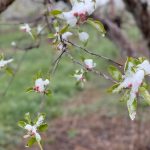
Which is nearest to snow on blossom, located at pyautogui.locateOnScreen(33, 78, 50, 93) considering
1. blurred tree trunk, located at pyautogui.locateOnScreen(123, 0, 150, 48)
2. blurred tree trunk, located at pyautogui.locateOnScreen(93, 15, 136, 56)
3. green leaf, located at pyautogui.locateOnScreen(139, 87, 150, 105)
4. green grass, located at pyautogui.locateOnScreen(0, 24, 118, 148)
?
green leaf, located at pyautogui.locateOnScreen(139, 87, 150, 105)

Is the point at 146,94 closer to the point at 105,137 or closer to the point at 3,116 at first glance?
the point at 105,137

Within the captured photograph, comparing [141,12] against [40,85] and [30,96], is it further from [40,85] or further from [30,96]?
[30,96]

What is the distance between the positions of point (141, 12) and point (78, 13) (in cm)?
309

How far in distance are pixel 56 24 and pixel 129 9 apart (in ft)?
8.93

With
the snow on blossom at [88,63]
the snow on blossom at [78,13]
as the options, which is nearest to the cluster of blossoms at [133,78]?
the snow on blossom at [78,13]

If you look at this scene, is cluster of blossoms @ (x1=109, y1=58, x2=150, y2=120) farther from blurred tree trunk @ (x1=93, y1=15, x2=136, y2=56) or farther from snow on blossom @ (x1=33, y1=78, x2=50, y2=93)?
blurred tree trunk @ (x1=93, y1=15, x2=136, y2=56)

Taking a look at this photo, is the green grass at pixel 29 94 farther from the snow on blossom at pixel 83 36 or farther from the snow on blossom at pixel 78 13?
the snow on blossom at pixel 78 13

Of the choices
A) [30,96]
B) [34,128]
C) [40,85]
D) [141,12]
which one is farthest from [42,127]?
[30,96]

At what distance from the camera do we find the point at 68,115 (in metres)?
7.24

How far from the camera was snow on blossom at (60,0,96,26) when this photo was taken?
1.26 metres

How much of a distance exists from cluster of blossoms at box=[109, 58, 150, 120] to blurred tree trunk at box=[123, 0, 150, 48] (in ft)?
9.57

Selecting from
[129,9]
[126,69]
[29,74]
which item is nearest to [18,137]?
[129,9]

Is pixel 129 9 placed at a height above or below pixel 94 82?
below

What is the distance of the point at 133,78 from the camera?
1.24m
